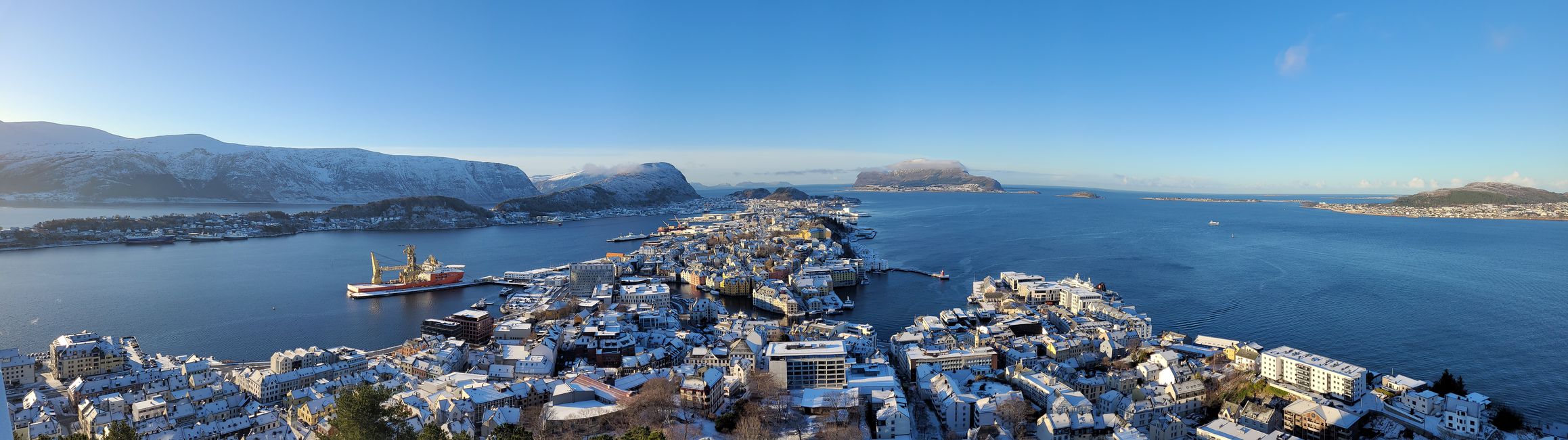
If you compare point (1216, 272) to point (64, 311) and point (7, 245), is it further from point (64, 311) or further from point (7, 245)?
point (7, 245)

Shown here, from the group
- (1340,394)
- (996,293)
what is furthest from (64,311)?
(1340,394)

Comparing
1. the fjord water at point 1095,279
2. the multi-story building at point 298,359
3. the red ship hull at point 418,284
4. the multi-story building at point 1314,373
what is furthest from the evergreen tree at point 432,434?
the red ship hull at point 418,284

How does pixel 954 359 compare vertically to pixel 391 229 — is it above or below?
below

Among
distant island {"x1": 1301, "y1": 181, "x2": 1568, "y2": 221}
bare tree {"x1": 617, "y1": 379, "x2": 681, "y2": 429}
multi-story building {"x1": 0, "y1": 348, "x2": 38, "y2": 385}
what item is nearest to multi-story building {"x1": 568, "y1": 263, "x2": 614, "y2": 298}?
multi-story building {"x1": 0, "y1": 348, "x2": 38, "y2": 385}

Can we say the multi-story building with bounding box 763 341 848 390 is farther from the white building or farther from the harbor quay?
the white building

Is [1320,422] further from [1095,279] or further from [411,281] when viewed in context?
[411,281]

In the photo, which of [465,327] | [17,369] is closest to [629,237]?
[465,327]
